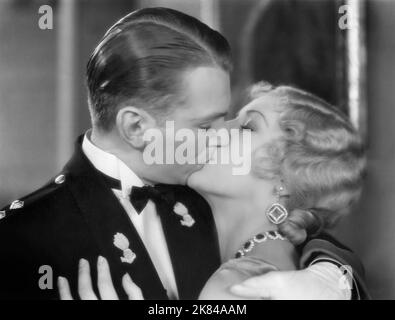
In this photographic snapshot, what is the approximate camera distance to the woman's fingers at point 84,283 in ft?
6.38

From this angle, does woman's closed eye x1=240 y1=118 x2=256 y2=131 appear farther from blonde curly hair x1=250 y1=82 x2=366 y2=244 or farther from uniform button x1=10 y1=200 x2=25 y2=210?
uniform button x1=10 y1=200 x2=25 y2=210

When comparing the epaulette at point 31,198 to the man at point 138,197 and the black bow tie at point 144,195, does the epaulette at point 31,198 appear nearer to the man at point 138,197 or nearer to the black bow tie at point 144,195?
the man at point 138,197

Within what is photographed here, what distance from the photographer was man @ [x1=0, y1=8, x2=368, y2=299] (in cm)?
193

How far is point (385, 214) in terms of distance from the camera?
7.09ft

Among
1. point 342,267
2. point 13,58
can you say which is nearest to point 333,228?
point 342,267

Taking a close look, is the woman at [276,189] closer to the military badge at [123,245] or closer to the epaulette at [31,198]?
the military badge at [123,245]

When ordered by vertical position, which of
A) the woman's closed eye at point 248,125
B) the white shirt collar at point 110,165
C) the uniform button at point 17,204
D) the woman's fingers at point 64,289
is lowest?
the woman's fingers at point 64,289

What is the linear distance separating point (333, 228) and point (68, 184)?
890mm

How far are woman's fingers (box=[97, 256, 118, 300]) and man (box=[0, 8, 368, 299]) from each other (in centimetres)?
2

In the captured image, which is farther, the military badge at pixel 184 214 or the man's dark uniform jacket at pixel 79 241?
the military badge at pixel 184 214

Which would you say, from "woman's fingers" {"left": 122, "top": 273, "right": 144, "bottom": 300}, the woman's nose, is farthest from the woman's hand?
the woman's nose

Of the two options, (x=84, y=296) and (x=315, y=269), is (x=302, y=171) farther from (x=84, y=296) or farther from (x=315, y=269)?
Result: (x=84, y=296)

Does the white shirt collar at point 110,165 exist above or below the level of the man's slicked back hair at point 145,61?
below

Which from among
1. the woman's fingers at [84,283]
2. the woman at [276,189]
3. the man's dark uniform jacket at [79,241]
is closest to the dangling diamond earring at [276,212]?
the woman at [276,189]
